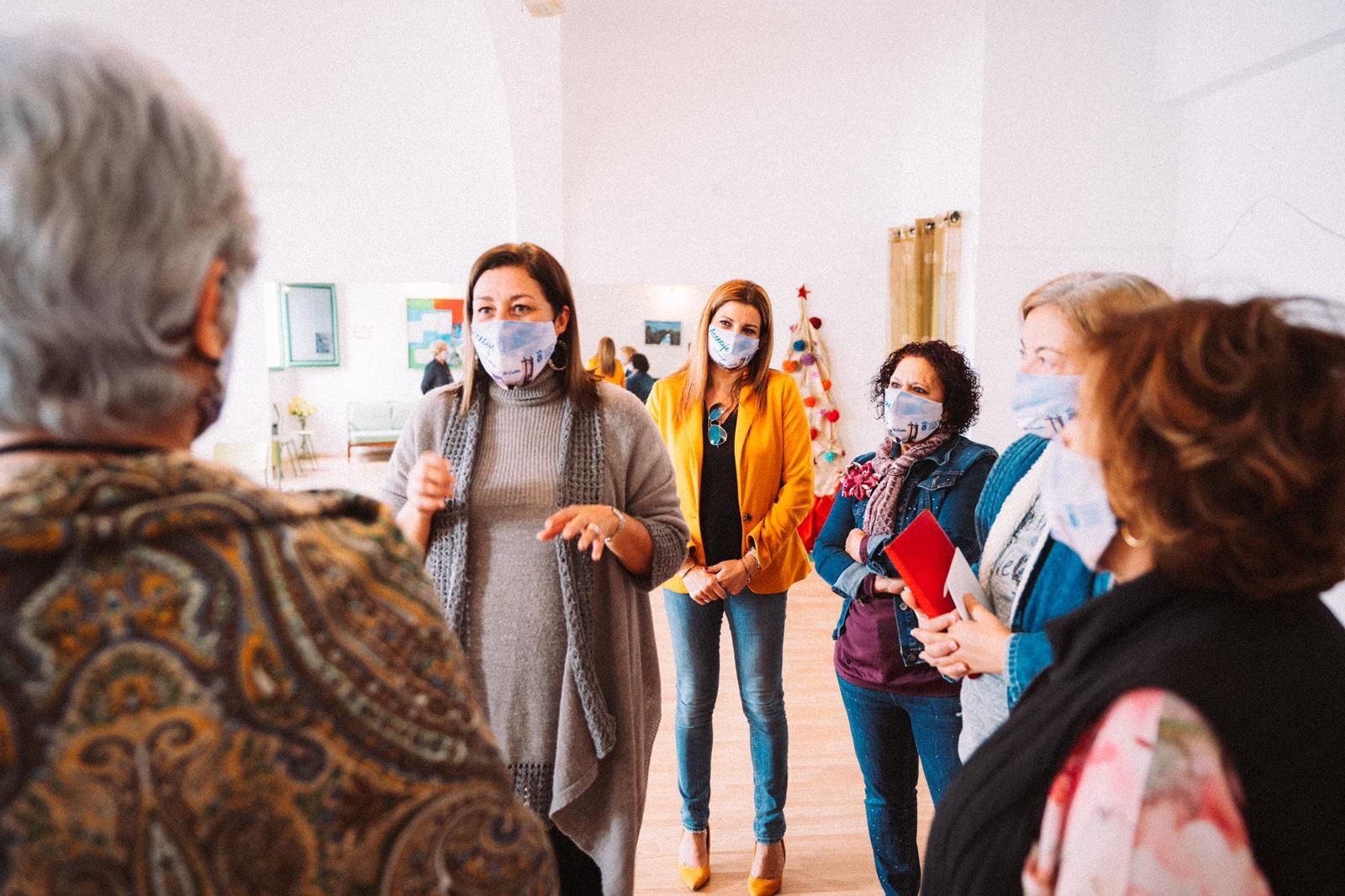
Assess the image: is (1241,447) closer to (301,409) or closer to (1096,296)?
(1096,296)

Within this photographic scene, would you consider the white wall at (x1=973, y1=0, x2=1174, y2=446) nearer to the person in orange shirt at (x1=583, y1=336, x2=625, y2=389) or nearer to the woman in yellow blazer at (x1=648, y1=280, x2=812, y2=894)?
the person in orange shirt at (x1=583, y1=336, x2=625, y2=389)

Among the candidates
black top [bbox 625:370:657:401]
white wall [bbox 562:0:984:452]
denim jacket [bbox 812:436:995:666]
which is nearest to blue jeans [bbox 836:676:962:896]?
denim jacket [bbox 812:436:995:666]

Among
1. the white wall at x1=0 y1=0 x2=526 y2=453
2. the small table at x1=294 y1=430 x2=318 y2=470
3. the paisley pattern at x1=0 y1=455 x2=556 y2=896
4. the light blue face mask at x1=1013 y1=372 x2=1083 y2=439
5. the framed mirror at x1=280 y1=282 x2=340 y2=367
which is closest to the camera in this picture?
the paisley pattern at x1=0 y1=455 x2=556 y2=896

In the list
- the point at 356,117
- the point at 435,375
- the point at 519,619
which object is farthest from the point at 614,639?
the point at 435,375

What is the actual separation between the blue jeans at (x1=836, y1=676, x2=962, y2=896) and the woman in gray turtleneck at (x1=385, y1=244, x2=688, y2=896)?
1.87 ft

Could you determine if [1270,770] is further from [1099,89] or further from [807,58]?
[807,58]

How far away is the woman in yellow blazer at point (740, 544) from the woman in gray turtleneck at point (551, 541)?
26.4 inches

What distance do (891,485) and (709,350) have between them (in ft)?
2.58

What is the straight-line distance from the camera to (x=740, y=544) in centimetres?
249

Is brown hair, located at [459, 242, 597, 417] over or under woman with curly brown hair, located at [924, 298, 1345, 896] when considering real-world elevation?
over

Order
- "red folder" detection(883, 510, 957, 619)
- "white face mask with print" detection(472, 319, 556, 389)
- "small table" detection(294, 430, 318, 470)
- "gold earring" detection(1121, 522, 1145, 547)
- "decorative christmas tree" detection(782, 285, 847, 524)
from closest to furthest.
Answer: "gold earring" detection(1121, 522, 1145, 547), "red folder" detection(883, 510, 957, 619), "white face mask with print" detection(472, 319, 556, 389), "decorative christmas tree" detection(782, 285, 847, 524), "small table" detection(294, 430, 318, 470)

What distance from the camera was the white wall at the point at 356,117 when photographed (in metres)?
4.83

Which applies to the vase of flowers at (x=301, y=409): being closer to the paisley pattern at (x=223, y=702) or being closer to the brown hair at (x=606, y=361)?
the brown hair at (x=606, y=361)

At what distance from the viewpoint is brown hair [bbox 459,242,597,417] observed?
1713 mm
